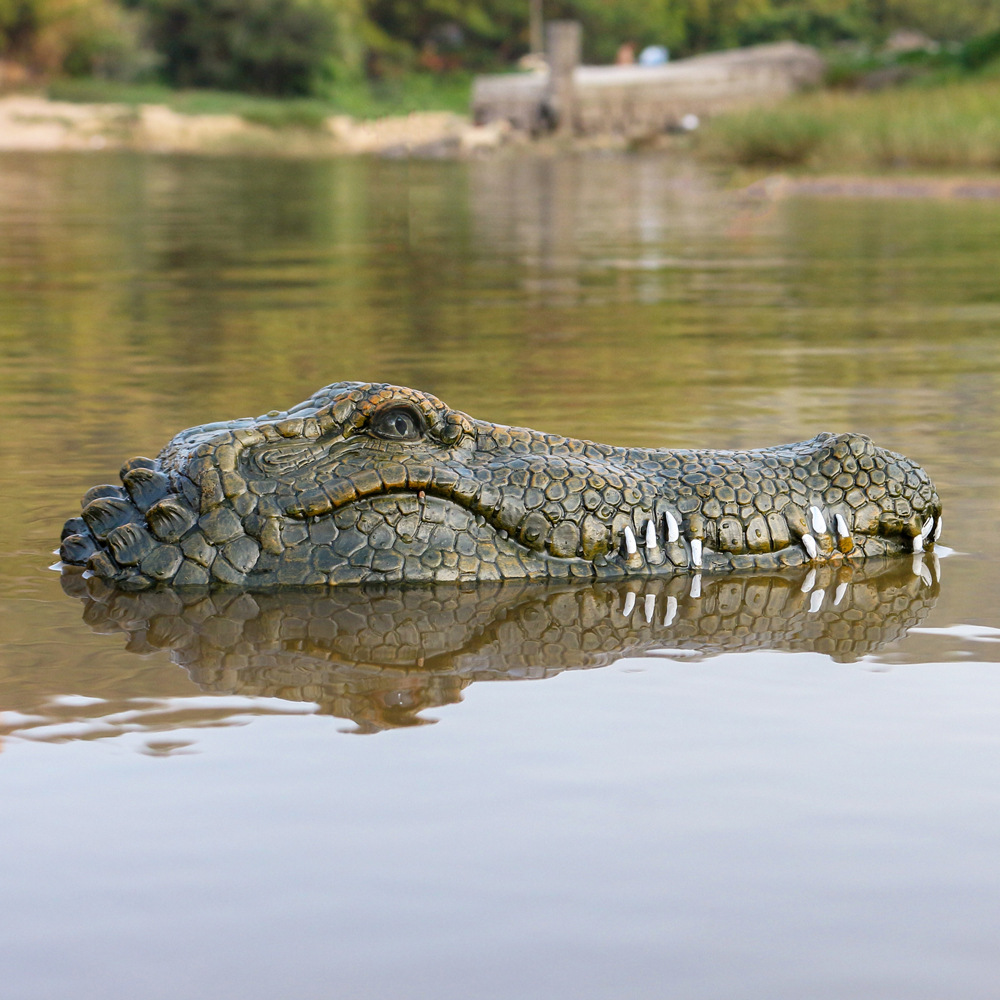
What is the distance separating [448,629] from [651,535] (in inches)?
25.9

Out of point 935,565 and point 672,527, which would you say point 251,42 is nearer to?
point 935,565

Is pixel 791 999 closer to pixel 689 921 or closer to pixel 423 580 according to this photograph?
pixel 689 921

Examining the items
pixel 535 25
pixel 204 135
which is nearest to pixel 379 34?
pixel 535 25

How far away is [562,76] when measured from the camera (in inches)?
1785

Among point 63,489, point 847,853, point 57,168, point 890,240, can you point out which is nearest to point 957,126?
point 890,240

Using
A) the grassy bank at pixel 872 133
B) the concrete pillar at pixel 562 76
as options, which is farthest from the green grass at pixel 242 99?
the grassy bank at pixel 872 133

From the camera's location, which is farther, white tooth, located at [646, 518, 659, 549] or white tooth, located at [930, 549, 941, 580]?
white tooth, located at [930, 549, 941, 580]

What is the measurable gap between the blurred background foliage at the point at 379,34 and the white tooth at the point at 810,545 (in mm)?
33941

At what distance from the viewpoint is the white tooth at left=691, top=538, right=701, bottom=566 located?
4.65m

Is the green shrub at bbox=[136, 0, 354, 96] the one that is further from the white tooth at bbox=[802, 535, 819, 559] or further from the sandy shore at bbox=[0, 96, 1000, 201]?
the white tooth at bbox=[802, 535, 819, 559]

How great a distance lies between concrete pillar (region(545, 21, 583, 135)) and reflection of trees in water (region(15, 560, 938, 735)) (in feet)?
136

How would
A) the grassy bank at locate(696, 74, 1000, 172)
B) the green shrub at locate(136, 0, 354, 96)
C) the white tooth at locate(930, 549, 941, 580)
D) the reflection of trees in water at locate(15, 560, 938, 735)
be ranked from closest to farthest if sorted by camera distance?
the reflection of trees in water at locate(15, 560, 938, 735), the white tooth at locate(930, 549, 941, 580), the grassy bank at locate(696, 74, 1000, 172), the green shrub at locate(136, 0, 354, 96)

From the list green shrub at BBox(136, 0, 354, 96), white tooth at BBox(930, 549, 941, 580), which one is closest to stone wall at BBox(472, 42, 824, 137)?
green shrub at BBox(136, 0, 354, 96)

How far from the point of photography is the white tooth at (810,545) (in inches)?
186
